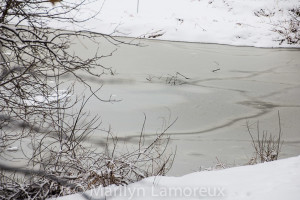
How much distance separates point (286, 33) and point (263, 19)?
7.01ft

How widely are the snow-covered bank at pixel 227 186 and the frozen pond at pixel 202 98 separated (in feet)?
4.97

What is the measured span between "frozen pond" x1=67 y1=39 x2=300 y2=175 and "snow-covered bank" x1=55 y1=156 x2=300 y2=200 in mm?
1516

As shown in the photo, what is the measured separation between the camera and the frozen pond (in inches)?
215

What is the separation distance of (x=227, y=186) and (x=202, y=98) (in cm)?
461

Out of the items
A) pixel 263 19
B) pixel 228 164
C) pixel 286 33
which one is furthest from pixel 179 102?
pixel 263 19

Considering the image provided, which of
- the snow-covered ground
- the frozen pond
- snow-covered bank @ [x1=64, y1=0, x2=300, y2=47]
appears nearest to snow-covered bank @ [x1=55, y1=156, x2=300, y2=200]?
the snow-covered ground

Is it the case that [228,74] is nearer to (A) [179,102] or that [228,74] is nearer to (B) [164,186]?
(A) [179,102]

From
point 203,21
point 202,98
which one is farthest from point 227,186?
point 203,21

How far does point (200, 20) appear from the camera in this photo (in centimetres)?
1442

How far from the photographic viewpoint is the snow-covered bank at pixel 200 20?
42.1 feet

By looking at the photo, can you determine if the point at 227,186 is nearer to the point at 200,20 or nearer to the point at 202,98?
the point at 202,98

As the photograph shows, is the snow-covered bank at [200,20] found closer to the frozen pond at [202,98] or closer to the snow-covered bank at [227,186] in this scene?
the frozen pond at [202,98]

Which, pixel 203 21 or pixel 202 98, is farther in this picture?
pixel 203 21

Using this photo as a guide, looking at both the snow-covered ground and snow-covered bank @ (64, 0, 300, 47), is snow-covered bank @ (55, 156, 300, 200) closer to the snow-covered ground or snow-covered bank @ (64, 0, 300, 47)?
the snow-covered ground
